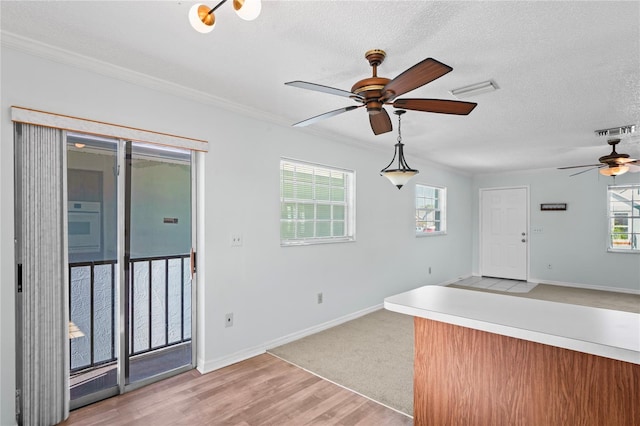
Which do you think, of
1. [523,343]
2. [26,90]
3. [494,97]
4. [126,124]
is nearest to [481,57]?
[494,97]

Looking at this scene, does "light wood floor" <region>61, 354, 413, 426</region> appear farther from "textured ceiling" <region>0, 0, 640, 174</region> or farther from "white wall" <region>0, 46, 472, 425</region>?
"textured ceiling" <region>0, 0, 640, 174</region>

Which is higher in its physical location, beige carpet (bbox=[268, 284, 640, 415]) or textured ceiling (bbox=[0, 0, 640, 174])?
textured ceiling (bbox=[0, 0, 640, 174])

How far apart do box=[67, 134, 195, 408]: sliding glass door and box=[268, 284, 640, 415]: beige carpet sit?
1.15 metres

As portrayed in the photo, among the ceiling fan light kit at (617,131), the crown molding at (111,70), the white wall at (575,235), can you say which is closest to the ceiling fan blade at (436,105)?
the crown molding at (111,70)

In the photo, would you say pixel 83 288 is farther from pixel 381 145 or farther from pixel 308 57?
pixel 381 145

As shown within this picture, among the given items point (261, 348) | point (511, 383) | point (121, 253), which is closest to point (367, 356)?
point (261, 348)

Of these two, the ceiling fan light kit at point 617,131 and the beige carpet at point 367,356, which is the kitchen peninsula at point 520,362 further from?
the ceiling fan light kit at point 617,131

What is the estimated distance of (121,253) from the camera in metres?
2.62

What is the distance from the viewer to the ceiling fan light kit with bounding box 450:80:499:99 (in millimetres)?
2669

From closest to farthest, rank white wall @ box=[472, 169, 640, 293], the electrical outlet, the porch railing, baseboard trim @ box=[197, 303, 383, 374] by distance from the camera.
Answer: the porch railing, baseboard trim @ box=[197, 303, 383, 374], the electrical outlet, white wall @ box=[472, 169, 640, 293]

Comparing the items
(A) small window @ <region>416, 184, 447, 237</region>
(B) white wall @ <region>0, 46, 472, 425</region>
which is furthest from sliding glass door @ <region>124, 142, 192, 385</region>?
(A) small window @ <region>416, 184, 447, 237</region>

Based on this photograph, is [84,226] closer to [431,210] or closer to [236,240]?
[236,240]

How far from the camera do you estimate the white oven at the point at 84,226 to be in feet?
7.86

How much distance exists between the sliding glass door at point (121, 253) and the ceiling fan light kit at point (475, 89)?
94.6 inches
